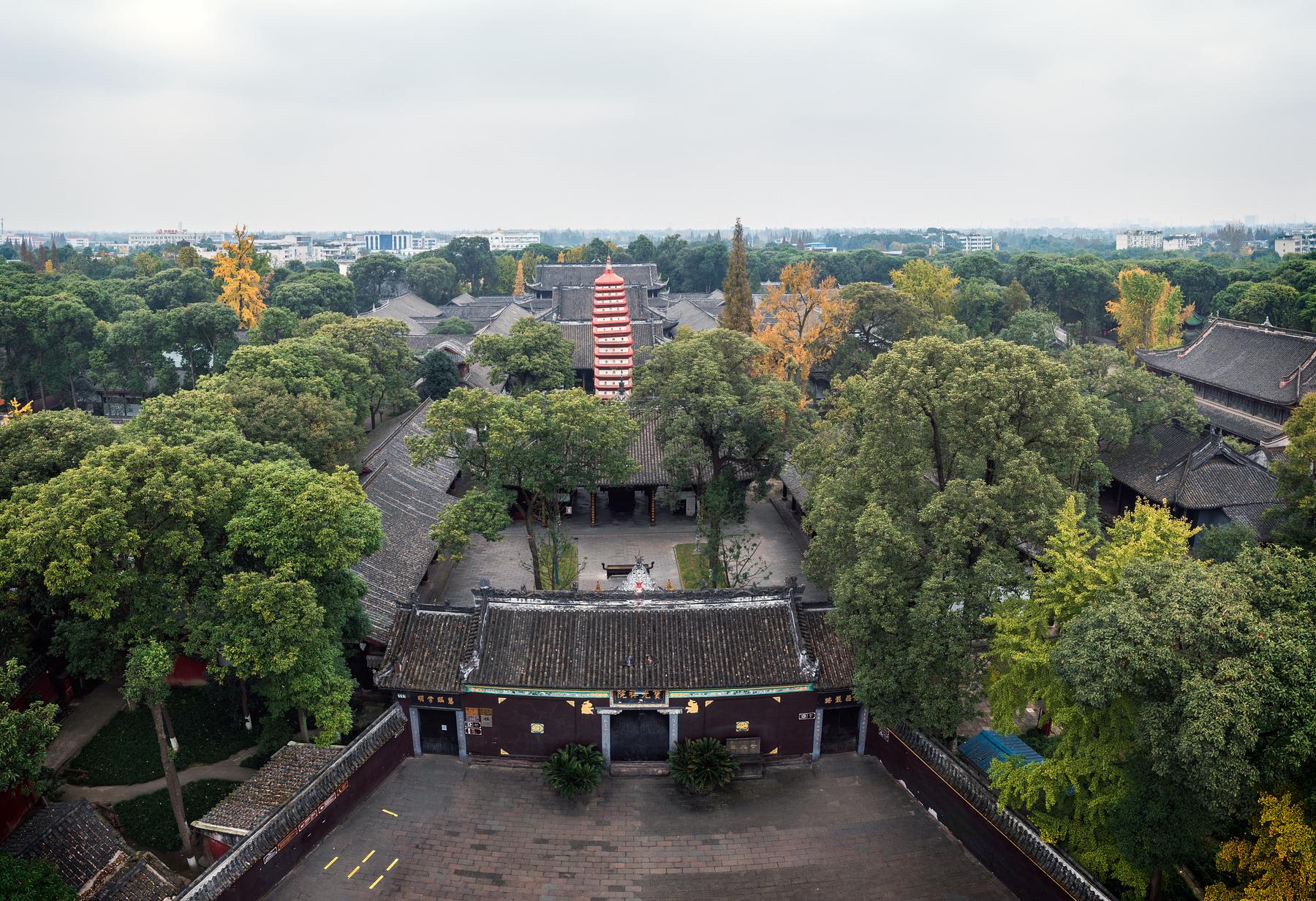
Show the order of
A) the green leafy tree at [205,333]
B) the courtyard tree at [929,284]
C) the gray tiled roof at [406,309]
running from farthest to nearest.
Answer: the gray tiled roof at [406,309] < the courtyard tree at [929,284] < the green leafy tree at [205,333]

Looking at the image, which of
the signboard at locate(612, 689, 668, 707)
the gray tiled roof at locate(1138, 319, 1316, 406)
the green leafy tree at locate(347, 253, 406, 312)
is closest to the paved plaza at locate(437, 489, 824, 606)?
the signboard at locate(612, 689, 668, 707)

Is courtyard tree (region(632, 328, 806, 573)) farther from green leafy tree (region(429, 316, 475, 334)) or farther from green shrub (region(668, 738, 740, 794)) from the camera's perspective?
green leafy tree (region(429, 316, 475, 334))

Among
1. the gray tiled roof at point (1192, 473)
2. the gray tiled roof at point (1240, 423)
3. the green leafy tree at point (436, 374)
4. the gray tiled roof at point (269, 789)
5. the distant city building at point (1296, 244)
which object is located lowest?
the gray tiled roof at point (269, 789)

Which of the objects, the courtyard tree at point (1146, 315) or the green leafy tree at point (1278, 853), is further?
the courtyard tree at point (1146, 315)

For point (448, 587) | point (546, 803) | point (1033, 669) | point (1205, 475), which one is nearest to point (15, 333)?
point (448, 587)

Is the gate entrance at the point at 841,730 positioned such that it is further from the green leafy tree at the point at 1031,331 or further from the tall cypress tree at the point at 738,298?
the green leafy tree at the point at 1031,331

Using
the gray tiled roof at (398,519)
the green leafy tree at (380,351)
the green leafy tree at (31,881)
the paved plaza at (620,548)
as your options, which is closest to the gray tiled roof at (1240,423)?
the paved plaza at (620,548)

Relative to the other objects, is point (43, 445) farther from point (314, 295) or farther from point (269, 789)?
point (314, 295)
